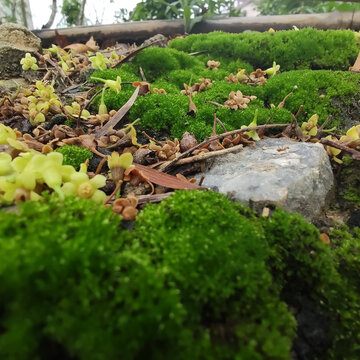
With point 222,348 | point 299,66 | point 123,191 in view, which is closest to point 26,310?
point 222,348

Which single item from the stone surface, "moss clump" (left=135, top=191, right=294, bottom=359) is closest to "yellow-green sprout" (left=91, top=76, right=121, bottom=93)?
the stone surface

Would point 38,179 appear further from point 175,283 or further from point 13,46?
point 13,46

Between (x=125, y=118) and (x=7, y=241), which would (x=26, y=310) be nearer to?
(x=7, y=241)

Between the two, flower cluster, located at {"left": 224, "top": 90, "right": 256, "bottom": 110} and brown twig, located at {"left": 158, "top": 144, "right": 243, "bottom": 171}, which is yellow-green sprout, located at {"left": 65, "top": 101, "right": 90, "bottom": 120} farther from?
flower cluster, located at {"left": 224, "top": 90, "right": 256, "bottom": 110}

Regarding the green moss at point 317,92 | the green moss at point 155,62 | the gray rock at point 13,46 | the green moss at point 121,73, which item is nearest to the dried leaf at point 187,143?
the green moss at point 317,92

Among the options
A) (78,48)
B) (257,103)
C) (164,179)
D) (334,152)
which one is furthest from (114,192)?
(78,48)

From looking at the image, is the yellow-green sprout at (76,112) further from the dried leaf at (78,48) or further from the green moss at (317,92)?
the dried leaf at (78,48)
